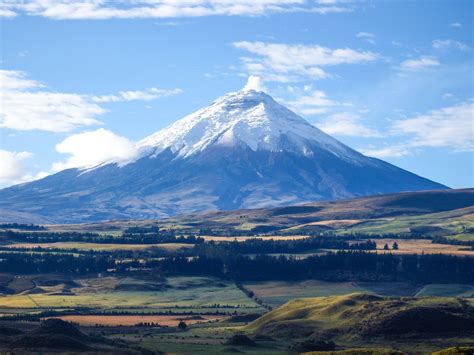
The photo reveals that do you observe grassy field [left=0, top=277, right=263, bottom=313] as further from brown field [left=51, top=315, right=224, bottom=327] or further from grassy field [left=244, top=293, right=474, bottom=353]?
grassy field [left=244, top=293, right=474, bottom=353]

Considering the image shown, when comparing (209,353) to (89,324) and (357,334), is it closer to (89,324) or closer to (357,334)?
(357,334)

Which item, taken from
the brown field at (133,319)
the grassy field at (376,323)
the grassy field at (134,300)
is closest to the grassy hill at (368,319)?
the grassy field at (376,323)

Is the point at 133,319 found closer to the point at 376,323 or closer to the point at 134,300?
the point at 134,300

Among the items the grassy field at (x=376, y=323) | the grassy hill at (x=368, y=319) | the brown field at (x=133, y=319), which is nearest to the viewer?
the grassy field at (x=376, y=323)

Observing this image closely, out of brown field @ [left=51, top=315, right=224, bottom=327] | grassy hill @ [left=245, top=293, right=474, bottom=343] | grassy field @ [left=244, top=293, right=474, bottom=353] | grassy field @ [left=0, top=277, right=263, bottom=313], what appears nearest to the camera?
grassy field @ [left=244, top=293, right=474, bottom=353]

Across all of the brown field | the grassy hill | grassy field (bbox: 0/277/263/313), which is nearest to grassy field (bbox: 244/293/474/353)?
the grassy hill

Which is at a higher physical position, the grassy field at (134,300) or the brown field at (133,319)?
the grassy field at (134,300)

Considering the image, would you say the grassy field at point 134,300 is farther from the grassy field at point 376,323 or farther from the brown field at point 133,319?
the grassy field at point 376,323

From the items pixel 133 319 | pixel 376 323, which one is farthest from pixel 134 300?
pixel 376 323

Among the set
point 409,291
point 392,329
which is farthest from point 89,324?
point 409,291
